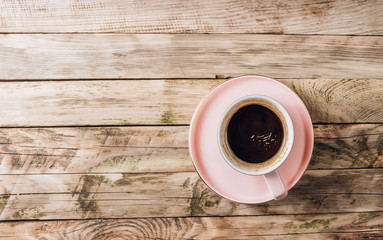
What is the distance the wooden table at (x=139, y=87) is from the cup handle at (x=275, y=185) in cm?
24

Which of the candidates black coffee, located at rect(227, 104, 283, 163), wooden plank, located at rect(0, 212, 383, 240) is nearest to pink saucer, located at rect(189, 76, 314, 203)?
black coffee, located at rect(227, 104, 283, 163)

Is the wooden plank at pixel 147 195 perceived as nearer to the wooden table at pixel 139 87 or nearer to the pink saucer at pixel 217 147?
the wooden table at pixel 139 87

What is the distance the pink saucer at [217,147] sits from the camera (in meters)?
0.81

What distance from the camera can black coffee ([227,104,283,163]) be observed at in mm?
793

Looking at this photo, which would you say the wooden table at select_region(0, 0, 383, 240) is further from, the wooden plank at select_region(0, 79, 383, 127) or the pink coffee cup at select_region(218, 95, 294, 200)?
the pink coffee cup at select_region(218, 95, 294, 200)

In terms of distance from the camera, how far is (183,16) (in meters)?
0.94

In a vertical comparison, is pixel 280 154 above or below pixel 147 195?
above

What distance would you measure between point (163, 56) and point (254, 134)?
34cm

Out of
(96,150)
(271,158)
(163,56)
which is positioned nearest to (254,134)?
(271,158)

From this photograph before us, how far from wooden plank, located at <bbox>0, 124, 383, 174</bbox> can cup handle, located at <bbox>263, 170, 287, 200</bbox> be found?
0.25 meters

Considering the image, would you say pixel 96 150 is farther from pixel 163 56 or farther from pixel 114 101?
pixel 163 56

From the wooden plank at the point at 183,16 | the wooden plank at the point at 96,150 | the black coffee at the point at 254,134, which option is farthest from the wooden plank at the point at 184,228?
the wooden plank at the point at 183,16

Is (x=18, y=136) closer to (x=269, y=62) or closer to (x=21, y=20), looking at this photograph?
(x=21, y=20)

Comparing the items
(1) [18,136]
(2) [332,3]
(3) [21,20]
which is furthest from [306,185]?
(3) [21,20]
